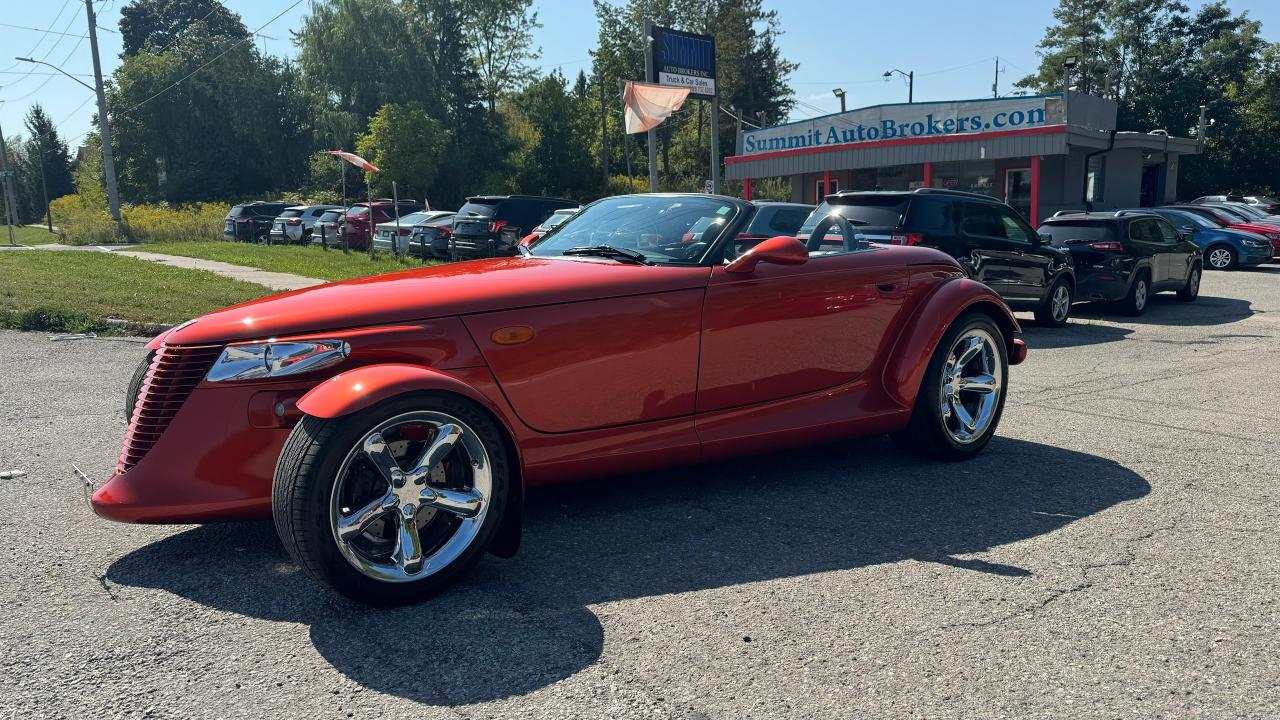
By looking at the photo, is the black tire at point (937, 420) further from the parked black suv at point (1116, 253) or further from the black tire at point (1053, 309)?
the parked black suv at point (1116, 253)

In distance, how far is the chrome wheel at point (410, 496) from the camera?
3.30m

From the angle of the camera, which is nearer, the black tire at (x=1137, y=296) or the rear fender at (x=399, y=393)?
the rear fender at (x=399, y=393)

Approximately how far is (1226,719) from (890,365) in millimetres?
2614

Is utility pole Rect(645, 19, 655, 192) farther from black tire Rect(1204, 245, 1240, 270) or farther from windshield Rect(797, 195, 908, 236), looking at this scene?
black tire Rect(1204, 245, 1240, 270)

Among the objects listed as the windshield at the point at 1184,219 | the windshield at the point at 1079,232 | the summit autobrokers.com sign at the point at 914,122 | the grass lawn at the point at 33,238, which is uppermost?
the summit autobrokers.com sign at the point at 914,122

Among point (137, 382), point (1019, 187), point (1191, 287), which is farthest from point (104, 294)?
point (1019, 187)

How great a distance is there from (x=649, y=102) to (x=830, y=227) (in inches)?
565

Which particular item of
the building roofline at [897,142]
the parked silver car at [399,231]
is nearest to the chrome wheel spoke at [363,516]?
the parked silver car at [399,231]

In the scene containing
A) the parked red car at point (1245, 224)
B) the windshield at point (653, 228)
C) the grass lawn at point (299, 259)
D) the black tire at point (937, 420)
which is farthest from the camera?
the parked red car at point (1245, 224)

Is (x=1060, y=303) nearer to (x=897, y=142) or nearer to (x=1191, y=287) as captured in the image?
(x=1191, y=287)

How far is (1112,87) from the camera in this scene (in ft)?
241

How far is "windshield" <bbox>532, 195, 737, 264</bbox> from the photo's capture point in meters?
4.54

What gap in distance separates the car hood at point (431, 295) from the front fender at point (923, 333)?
1304 mm

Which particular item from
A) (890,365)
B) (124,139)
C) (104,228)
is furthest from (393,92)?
(890,365)
